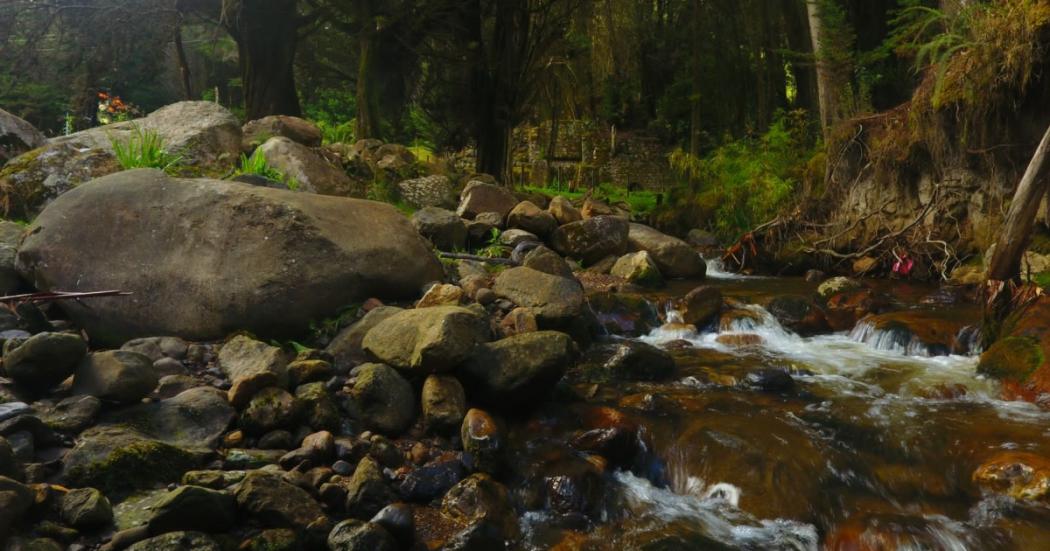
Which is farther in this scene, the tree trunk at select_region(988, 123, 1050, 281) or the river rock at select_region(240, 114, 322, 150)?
the river rock at select_region(240, 114, 322, 150)

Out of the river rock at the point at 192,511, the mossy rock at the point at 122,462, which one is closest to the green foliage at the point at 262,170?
the mossy rock at the point at 122,462

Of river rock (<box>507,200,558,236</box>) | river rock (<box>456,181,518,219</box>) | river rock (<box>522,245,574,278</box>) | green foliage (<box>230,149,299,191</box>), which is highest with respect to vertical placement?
green foliage (<box>230,149,299,191</box>)

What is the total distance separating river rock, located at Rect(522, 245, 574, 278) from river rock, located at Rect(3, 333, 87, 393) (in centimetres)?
465

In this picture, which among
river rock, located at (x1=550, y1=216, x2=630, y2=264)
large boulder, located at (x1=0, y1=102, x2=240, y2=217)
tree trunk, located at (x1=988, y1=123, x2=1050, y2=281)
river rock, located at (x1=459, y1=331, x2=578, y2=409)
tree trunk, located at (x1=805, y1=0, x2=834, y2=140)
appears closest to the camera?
river rock, located at (x1=459, y1=331, x2=578, y2=409)

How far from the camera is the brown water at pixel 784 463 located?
3863 mm

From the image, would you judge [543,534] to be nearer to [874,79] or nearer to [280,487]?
[280,487]

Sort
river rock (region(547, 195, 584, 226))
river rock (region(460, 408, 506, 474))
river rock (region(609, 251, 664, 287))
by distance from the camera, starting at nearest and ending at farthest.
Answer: river rock (region(460, 408, 506, 474)) < river rock (region(609, 251, 664, 287)) < river rock (region(547, 195, 584, 226))

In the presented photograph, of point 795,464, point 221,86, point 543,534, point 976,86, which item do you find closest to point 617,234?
point 976,86

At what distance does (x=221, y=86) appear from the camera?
1073 inches

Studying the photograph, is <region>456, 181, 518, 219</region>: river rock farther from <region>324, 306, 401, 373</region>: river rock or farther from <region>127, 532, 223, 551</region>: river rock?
<region>127, 532, 223, 551</region>: river rock

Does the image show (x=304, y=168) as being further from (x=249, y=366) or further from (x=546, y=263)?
(x=249, y=366)

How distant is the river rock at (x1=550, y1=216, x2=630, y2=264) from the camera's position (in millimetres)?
10211

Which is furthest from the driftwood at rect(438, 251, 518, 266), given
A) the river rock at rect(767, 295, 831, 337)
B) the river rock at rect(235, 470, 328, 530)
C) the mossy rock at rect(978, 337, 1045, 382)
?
the mossy rock at rect(978, 337, 1045, 382)

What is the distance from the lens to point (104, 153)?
775 centimetres
